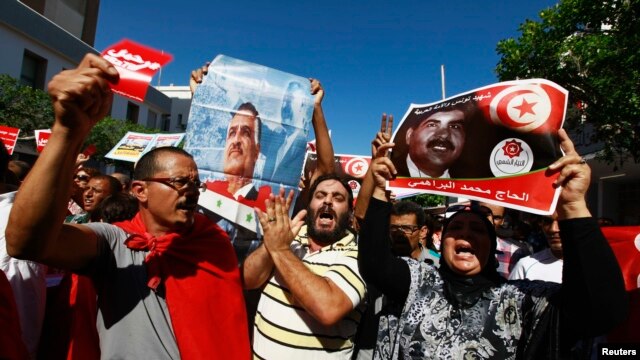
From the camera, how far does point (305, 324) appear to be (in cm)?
200

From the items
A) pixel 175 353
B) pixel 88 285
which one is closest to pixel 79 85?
pixel 88 285

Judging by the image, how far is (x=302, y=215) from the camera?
225cm

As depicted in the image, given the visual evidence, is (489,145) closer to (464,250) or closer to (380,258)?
(464,250)

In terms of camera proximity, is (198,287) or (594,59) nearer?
(198,287)

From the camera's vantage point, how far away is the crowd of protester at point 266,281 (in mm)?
1298

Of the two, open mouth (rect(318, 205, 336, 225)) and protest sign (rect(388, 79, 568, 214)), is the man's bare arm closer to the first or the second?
open mouth (rect(318, 205, 336, 225))

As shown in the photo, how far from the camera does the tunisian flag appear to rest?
2197mm

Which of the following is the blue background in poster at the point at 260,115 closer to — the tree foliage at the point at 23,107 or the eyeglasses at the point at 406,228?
the eyeglasses at the point at 406,228

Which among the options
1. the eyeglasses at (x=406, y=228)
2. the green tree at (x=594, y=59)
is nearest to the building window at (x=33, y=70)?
the green tree at (x=594, y=59)

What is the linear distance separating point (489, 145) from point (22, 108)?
56.3ft

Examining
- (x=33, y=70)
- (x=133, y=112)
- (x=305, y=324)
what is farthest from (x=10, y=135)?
(x=133, y=112)

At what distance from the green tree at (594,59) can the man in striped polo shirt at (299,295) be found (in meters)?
7.44

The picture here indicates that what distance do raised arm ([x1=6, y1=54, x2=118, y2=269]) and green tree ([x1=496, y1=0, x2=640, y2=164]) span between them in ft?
27.6

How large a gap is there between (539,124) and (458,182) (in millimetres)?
497
